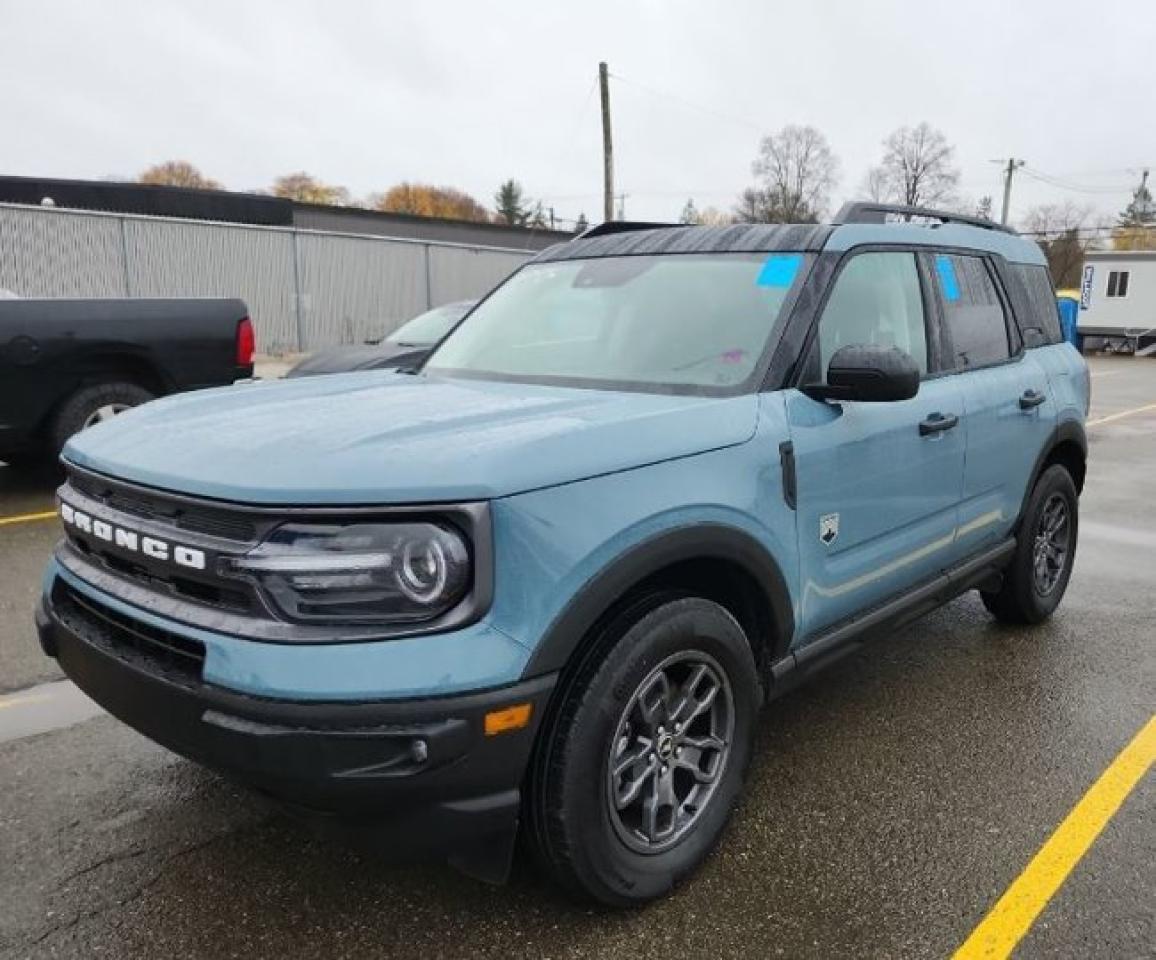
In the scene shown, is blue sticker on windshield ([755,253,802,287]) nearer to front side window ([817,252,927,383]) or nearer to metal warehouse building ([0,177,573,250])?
front side window ([817,252,927,383])

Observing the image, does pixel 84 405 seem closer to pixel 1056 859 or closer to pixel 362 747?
pixel 362 747

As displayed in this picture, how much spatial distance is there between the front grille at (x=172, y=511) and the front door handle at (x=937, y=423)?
2.35 meters

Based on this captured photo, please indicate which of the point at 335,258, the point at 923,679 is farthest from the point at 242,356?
the point at 335,258

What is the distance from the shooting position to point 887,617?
3350mm

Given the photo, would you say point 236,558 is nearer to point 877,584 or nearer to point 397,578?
point 397,578

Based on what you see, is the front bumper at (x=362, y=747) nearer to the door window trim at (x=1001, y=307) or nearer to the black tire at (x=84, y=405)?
the door window trim at (x=1001, y=307)

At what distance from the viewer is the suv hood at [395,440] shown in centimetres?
203

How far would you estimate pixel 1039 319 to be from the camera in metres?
4.57

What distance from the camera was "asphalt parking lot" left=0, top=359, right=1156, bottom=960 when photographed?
240cm

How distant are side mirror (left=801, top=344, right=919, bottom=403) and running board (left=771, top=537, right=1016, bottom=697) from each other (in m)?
0.80

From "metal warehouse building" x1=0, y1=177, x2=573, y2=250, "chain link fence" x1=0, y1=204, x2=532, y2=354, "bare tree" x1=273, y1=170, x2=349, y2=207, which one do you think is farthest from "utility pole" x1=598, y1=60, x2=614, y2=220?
"bare tree" x1=273, y1=170, x2=349, y2=207

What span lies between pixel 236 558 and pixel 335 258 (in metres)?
21.3

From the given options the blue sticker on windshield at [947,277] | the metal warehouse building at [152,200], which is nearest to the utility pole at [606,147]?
the metal warehouse building at [152,200]

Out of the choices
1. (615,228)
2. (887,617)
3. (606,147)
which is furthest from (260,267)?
(887,617)
